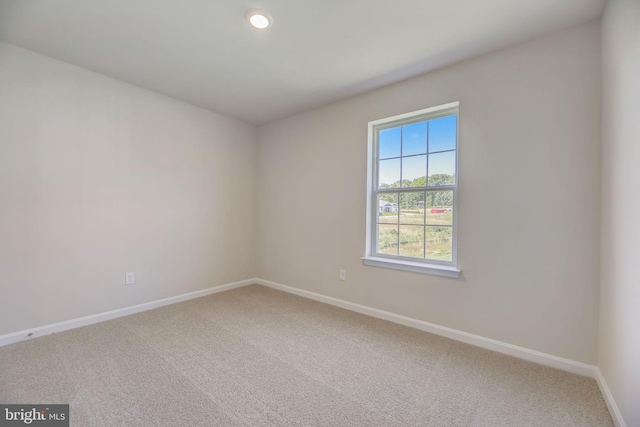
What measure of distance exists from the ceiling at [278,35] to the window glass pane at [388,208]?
A: 119cm

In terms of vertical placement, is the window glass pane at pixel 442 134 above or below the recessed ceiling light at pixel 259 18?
below

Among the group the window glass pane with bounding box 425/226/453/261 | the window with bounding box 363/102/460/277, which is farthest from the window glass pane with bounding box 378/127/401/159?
the window glass pane with bounding box 425/226/453/261

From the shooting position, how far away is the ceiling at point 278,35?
5.82 ft

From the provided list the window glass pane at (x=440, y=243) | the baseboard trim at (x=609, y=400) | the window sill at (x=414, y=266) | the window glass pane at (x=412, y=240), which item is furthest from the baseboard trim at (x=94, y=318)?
the baseboard trim at (x=609, y=400)

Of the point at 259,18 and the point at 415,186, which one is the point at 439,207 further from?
the point at 259,18

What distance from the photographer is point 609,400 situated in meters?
1.55

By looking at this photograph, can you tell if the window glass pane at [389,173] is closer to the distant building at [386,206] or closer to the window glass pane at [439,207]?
the distant building at [386,206]

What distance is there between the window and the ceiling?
50 centimetres

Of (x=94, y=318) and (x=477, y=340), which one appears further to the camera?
(x=94, y=318)

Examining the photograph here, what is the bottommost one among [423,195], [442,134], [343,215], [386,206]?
[343,215]

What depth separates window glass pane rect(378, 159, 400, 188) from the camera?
114 inches

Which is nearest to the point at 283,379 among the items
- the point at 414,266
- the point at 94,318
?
the point at 414,266

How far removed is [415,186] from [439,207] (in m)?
0.32

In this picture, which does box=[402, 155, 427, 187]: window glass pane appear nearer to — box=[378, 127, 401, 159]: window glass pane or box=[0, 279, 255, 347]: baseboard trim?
box=[378, 127, 401, 159]: window glass pane
